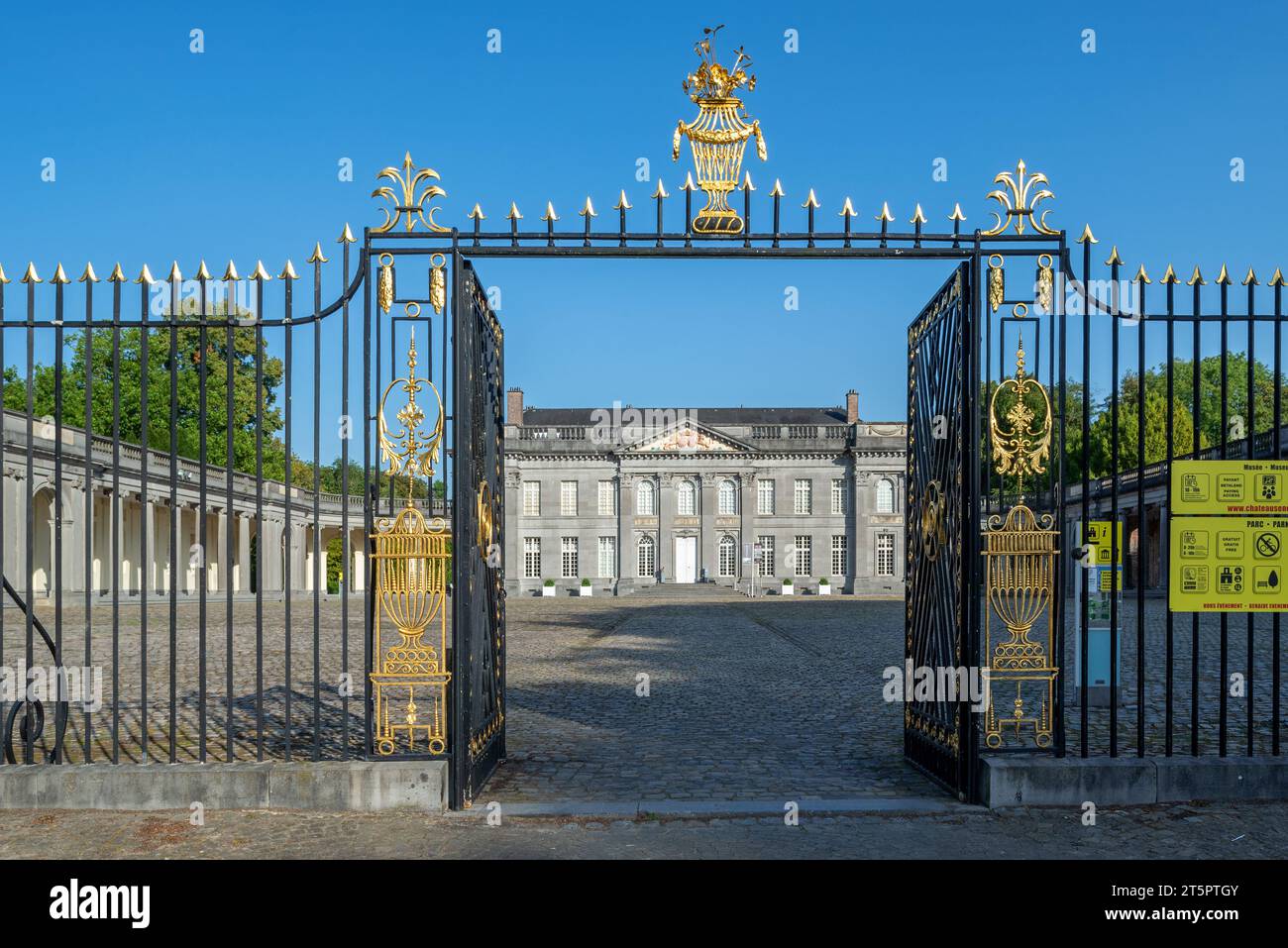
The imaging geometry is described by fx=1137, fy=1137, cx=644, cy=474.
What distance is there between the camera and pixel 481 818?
623 centimetres

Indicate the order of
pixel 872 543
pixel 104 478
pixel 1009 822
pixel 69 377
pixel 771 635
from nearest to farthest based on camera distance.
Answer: pixel 1009 822 < pixel 771 635 < pixel 104 478 < pixel 69 377 < pixel 872 543

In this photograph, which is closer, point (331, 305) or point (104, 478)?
point (331, 305)

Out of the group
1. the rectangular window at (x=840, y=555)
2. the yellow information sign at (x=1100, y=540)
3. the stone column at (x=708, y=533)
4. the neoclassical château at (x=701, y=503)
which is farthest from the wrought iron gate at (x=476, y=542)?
the rectangular window at (x=840, y=555)

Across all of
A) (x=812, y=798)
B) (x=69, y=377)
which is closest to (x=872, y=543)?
(x=69, y=377)

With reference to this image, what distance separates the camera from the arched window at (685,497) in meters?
70.2

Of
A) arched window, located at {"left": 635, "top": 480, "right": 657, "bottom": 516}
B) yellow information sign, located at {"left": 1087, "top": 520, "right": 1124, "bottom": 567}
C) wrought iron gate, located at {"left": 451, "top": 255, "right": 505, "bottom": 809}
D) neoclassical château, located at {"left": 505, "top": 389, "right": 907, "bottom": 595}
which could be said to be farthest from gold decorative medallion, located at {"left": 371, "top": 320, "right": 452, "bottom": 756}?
arched window, located at {"left": 635, "top": 480, "right": 657, "bottom": 516}

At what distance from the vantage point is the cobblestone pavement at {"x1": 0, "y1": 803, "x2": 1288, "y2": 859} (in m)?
5.49

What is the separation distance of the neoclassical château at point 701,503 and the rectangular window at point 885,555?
0.28 feet

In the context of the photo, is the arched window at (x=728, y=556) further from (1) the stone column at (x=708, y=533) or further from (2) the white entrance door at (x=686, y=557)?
(2) the white entrance door at (x=686, y=557)

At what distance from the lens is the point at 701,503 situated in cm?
7000

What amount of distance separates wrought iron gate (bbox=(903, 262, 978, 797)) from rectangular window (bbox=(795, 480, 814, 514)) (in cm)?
6296

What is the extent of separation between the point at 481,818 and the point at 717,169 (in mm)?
3936

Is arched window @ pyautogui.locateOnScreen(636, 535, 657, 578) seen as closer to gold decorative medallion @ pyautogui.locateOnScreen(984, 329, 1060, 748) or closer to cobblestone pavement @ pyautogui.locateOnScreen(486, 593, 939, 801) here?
cobblestone pavement @ pyautogui.locateOnScreen(486, 593, 939, 801)

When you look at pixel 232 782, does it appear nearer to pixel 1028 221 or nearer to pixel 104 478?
pixel 1028 221
